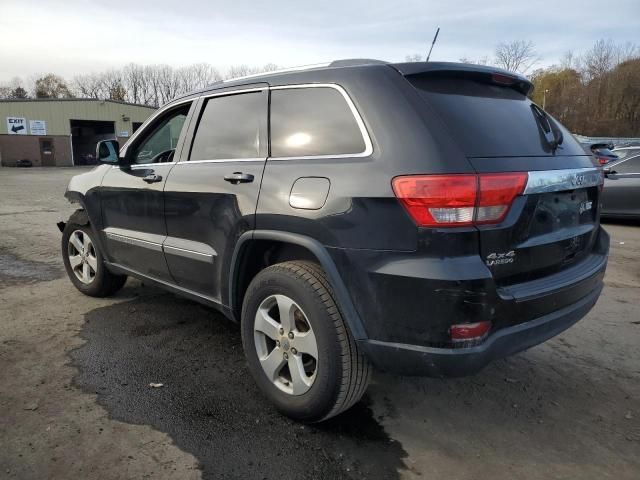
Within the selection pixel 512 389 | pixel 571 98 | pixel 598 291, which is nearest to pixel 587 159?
pixel 598 291

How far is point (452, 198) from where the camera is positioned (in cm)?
203

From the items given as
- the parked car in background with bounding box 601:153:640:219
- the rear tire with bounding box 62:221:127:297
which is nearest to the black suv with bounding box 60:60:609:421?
the rear tire with bounding box 62:221:127:297

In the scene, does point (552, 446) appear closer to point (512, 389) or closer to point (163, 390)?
point (512, 389)

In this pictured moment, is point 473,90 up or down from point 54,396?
up

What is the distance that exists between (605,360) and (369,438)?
78.0 inches

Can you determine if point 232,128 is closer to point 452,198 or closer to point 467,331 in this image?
point 452,198

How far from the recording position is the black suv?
2059 millimetres

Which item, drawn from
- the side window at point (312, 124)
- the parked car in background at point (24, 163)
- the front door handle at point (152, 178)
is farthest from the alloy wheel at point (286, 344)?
the parked car in background at point (24, 163)

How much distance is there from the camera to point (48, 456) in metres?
2.32

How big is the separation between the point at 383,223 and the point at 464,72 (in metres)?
0.99

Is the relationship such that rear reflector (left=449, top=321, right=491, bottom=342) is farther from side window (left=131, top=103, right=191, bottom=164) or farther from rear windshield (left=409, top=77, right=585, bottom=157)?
side window (left=131, top=103, right=191, bottom=164)

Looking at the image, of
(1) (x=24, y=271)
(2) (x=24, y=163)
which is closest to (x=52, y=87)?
(2) (x=24, y=163)

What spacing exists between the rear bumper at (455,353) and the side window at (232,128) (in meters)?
1.33

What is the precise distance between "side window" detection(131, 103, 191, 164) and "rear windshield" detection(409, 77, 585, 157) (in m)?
2.10
